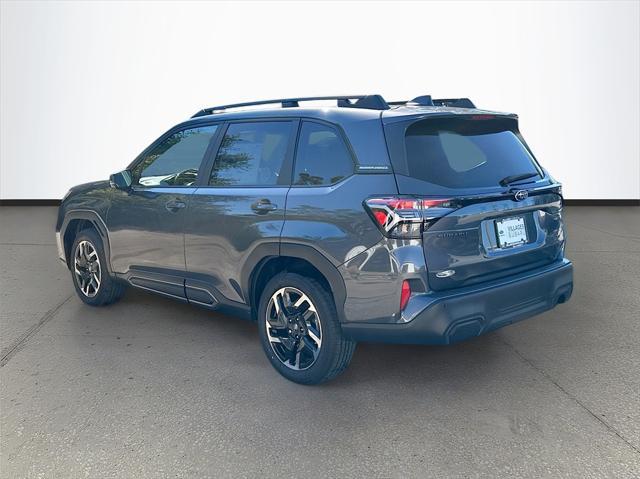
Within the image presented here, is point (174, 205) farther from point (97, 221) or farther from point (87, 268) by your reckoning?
point (87, 268)

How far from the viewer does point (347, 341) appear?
367 centimetres

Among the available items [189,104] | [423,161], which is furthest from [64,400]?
[189,104]

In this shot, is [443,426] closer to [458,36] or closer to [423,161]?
[423,161]

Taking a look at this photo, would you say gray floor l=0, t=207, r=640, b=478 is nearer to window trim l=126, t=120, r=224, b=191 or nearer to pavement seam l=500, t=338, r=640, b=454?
pavement seam l=500, t=338, r=640, b=454

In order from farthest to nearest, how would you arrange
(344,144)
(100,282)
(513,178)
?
(100,282) → (513,178) → (344,144)

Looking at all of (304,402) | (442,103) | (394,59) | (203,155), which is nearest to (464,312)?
(304,402)

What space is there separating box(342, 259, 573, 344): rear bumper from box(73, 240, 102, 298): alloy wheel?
2.90m

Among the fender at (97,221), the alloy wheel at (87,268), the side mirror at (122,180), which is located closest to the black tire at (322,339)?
the side mirror at (122,180)

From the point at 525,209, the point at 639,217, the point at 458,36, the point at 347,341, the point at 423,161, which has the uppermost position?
the point at 458,36

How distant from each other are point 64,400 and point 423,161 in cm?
254

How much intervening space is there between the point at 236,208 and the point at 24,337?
2.18 metres

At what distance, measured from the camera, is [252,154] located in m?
4.21

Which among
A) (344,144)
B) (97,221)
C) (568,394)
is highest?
(344,144)

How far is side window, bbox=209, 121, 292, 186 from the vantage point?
4.00m
